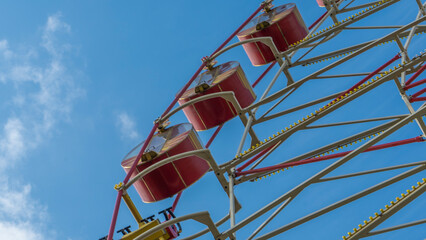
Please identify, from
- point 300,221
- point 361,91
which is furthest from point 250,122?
point 300,221

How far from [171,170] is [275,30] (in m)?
8.35

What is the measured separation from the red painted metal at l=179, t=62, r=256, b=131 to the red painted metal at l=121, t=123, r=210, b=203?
1.78 m

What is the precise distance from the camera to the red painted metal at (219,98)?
18.0 meters

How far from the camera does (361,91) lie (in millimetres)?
13516

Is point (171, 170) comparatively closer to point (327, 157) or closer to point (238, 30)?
point (327, 157)

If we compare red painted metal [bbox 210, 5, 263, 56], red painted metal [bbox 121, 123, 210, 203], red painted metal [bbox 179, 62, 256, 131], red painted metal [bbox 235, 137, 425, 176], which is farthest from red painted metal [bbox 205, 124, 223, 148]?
red painted metal [bbox 235, 137, 425, 176]

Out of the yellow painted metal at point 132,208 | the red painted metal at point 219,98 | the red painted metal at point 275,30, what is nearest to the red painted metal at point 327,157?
the yellow painted metal at point 132,208

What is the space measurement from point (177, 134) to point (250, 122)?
2.13 m

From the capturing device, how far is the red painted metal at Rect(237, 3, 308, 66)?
21.2 meters

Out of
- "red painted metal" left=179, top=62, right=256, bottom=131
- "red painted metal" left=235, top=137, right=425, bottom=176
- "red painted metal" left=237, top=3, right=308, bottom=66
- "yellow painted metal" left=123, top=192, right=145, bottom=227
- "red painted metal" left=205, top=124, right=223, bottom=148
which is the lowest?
"red painted metal" left=235, top=137, right=425, bottom=176

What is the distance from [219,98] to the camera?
17797 millimetres

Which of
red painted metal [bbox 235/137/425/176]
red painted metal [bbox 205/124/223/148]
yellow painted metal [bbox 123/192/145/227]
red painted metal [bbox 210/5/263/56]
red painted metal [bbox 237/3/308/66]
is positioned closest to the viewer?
red painted metal [bbox 235/137/425/176]

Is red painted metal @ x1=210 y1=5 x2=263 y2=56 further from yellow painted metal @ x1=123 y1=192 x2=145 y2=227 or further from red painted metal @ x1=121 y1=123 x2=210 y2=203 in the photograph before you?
yellow painted metal @ x1=123 y1=192 x2=145 y2=227

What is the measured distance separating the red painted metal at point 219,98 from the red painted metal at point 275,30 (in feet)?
7.80
